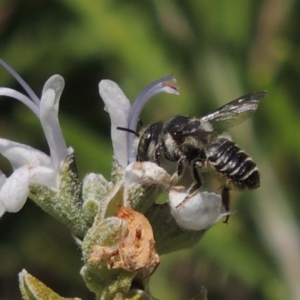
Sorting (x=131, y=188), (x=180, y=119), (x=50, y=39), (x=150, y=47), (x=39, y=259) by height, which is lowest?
(x=131, y=188)

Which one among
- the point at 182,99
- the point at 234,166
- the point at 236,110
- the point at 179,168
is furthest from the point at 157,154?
the point at 182,99

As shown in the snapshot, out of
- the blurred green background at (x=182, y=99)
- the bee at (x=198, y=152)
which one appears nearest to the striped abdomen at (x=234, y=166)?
the bee at (x=198, y=152)

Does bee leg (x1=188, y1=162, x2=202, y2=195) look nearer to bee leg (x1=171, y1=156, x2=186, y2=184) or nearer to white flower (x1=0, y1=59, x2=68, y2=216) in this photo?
bee leg (x1=171, y1=156, x2=186, y2=184)

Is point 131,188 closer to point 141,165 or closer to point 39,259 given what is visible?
point 141,165

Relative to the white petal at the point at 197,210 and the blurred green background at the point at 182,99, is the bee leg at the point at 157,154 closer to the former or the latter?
the white petal at the point at 197,210

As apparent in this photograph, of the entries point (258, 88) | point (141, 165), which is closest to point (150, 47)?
point (258, 88)

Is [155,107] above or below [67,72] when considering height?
below
